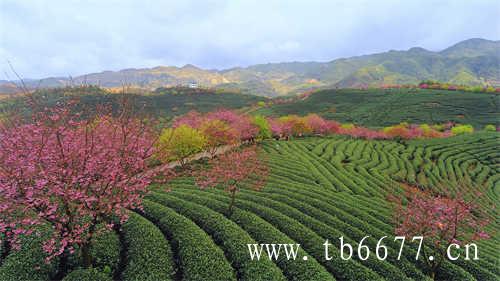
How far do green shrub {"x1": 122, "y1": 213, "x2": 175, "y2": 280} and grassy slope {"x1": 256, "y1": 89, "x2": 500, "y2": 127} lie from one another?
4671 inches

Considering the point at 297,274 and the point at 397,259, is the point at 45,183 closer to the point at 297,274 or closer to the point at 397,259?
the point at 297,274

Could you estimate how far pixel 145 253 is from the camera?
424 inches

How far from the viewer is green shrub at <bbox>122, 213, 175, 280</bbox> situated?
32.0 ft

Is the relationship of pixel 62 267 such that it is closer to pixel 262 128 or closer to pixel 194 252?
pixel 194 252

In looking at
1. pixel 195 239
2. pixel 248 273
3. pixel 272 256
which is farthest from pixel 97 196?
pixel 272 256

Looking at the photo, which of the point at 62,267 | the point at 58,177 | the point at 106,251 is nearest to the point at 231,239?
the point at 106,251

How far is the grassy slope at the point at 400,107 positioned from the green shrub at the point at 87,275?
121 metres

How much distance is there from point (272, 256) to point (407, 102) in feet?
491

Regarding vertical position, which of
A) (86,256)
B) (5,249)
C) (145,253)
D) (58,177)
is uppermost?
(58,177)

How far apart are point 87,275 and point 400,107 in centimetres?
14851

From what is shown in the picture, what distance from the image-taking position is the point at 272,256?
11.8m

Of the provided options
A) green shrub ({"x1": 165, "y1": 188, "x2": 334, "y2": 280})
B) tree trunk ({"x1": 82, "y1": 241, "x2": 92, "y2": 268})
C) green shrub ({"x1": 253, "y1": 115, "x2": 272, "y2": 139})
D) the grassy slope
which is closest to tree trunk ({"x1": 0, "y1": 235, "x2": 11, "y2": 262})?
tree trunk ({"x1": 82, "y1": 241, "x2": 92, "y2": 268})

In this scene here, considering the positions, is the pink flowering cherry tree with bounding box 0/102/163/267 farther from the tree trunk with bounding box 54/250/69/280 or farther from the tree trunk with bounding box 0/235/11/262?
the tree trunk with bounding box 0/235/11/262

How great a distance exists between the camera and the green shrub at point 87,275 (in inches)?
360
